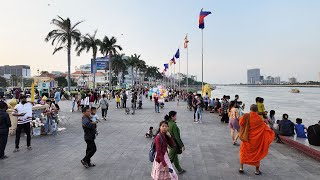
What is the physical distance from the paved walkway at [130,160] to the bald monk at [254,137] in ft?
1.34

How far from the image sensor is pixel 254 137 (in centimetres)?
570

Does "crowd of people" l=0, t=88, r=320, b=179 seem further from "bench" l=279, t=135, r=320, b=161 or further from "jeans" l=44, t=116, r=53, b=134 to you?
"bench" l=279, t=135, r=320, b=161

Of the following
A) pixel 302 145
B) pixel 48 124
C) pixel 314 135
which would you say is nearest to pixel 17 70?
pixel 48 124

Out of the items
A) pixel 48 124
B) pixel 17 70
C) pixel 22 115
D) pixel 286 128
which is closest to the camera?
pixel 22 115

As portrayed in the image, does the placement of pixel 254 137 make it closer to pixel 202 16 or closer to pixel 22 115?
pixel 22 115

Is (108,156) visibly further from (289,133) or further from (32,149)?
(289,133)

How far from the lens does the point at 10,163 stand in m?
6.62

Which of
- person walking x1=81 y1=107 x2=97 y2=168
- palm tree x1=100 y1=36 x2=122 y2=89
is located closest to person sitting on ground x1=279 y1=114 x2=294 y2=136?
person walking x1=81 y1=107 x2=97 y2=168

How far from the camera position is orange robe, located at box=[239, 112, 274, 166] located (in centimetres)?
568

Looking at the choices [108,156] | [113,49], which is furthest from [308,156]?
[113,49]

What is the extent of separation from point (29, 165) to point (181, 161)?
378 cm

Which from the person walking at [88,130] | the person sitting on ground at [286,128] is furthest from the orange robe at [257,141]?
the person sitting on ground at [286,128]

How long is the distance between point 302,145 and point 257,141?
3.08m

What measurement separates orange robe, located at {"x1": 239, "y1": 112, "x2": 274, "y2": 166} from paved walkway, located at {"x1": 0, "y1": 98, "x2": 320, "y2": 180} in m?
0.40
